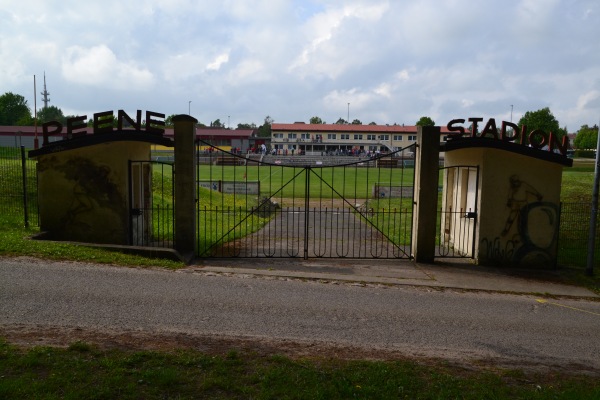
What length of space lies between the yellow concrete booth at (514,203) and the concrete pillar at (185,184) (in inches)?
248

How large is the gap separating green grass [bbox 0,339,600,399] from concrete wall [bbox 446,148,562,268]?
24.3 ft

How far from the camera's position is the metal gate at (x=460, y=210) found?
538 inches

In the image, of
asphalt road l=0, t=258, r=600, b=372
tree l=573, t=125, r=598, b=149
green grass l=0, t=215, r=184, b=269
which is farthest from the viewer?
tree l=573, t=125, r=598, b=149

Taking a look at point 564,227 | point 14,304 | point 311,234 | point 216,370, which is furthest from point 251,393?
point 564,227

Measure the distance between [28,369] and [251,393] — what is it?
221 centimetres

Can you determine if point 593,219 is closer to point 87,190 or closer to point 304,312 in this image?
point 304,312

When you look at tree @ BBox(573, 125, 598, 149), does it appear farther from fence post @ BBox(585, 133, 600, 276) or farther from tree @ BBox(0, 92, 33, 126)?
tree @ BBox(0, 92, 33, 126)

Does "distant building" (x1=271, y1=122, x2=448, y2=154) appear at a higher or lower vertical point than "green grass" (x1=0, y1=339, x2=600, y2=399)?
higher

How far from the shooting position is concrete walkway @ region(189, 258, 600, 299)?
11.0m

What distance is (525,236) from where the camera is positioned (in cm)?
1319

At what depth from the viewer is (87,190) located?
12.6 metres

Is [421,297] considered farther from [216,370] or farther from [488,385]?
[216,370]

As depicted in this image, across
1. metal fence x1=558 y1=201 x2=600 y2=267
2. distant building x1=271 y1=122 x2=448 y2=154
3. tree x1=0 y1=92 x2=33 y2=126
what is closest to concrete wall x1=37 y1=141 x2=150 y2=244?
metal fence x1=558 y1=201 x2=600 y2=267

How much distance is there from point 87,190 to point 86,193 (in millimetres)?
76
